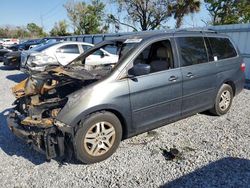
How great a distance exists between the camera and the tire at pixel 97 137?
10.8ft

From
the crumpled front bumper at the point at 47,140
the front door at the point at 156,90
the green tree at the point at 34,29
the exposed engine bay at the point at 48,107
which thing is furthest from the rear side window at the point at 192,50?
the green tree at the point at 34,29

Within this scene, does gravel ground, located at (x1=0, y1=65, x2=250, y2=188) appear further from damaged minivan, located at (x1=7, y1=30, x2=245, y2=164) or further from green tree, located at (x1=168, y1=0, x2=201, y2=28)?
green tree, located at (x1=168, y1=0, x2=201, y2=28)

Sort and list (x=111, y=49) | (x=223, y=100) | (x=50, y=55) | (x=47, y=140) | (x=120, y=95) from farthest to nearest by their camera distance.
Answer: (x=50, y=55)
(x=223, y=100)
(x=111, y=49)
(x=120, y=95)
(x=47, y=140)

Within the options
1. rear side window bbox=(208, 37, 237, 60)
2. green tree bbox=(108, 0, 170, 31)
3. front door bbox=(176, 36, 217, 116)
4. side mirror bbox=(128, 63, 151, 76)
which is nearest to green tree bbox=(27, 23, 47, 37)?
green tree bbox=(108, 0, 170, 31)

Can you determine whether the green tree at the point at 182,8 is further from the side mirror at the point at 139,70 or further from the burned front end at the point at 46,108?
the side mirror at the point at 139,70

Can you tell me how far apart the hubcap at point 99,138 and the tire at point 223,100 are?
2.53 metres

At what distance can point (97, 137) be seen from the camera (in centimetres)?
346

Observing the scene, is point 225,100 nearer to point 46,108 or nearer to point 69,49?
point 46,108

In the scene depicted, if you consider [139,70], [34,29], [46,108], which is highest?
[34,29]

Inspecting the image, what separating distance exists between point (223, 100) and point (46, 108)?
360 centimetres

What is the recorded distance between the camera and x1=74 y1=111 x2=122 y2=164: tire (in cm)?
329

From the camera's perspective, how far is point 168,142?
4.09m

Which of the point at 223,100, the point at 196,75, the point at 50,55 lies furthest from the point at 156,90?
the point at 50,55

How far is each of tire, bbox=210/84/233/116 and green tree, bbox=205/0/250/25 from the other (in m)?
26.3
